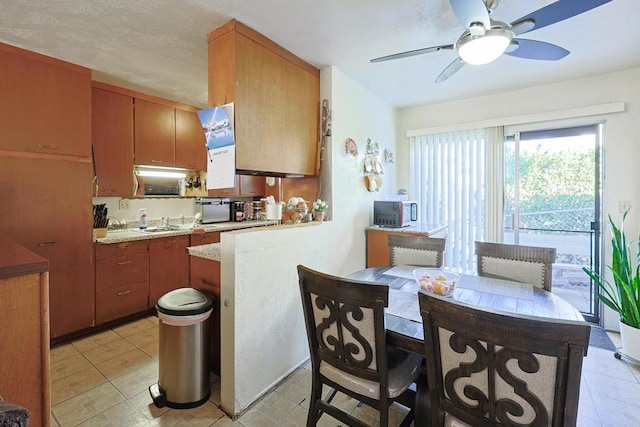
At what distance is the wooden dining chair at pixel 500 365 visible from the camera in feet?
2.77

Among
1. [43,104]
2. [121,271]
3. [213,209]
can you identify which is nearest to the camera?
[43,104]

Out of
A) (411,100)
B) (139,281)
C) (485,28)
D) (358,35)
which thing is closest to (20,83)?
(139,281)

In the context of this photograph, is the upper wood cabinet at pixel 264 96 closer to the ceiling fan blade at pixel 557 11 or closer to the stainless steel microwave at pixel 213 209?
the ceiling fan blade at pixel 557 11

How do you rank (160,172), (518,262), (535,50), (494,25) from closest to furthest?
(494,25) → (535,50) → (518,262) → (160,172)

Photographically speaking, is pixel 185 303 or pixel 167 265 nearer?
pixel 185 303

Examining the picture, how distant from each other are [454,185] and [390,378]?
283 centimetres

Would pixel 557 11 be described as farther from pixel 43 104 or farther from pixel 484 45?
pixel 43 104

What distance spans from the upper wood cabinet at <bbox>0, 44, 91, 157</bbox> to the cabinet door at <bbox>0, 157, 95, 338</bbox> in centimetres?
15

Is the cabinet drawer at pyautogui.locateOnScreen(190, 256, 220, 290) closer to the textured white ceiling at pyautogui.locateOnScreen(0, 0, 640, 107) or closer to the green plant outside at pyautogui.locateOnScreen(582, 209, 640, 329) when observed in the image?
the textured white ceiling at pyautogui.locateOnScreen(0, 0, 640, 107)

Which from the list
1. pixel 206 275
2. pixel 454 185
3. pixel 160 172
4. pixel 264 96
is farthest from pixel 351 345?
pixel 160 172

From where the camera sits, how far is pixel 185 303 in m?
1.90

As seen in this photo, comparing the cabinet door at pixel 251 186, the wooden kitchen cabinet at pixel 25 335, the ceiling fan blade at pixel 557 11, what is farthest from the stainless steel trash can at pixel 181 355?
the cabinet door at pixel 251 186

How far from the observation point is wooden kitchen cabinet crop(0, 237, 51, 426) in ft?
3.14

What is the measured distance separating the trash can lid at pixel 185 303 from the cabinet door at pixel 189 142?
2173 millimetres
